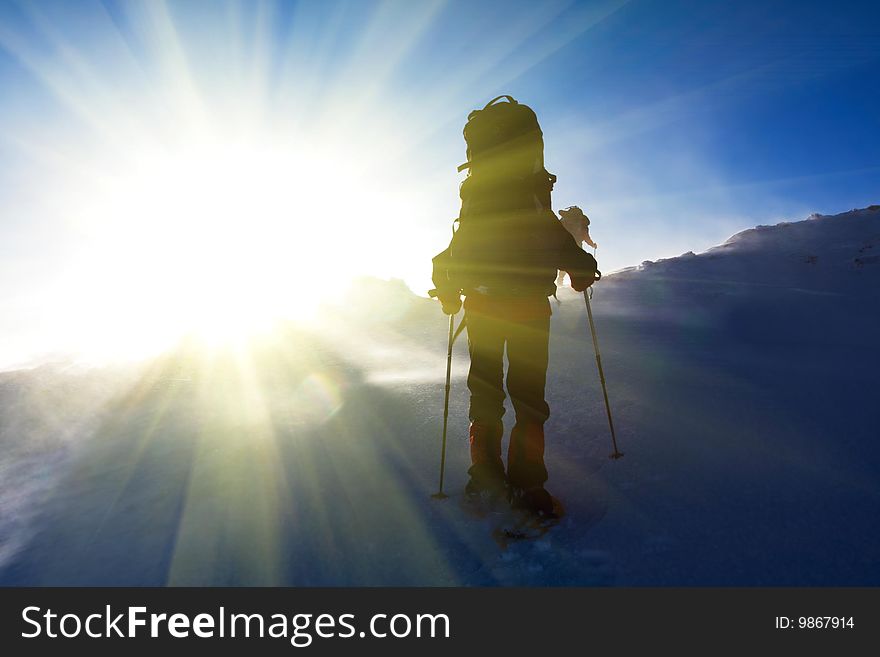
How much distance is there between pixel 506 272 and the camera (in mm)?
4000

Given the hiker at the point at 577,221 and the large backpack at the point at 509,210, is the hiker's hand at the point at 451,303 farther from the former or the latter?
the hiker at the point at 577,221

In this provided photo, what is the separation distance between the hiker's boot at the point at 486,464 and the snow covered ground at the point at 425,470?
0.29m

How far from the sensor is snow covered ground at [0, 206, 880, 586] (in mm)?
2932

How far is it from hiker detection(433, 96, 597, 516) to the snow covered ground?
616 mm

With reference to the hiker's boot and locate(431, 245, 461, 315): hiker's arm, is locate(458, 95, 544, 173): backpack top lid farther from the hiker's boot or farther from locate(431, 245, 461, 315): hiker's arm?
the hiker's boot

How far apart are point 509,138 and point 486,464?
9.87 ft

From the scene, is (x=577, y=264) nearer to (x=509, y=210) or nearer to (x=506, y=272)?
(x=506, y=272)

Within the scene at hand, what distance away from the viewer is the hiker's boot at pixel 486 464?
3779 millimetres

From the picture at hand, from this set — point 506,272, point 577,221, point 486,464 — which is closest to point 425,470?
point 486,464

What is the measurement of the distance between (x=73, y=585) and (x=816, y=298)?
1218cm

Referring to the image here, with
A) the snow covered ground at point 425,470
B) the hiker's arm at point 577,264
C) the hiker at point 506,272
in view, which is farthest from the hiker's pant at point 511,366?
the snow covered ground at point 425,470

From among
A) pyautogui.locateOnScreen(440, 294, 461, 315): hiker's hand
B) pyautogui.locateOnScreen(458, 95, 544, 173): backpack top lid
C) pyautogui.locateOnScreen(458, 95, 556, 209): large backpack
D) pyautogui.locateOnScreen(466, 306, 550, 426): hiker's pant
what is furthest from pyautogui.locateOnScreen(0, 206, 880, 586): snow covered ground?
pyautogui.locateOnScreen(458, 95, 544, 173): backpack top lid

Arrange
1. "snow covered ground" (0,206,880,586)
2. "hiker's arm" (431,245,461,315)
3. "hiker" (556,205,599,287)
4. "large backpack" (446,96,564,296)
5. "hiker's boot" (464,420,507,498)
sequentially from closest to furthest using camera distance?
"snow covered ground" (0,206,880,586)
"hiker's boot" (464,420,507,498)
"large backpack" (446,96,564,296)
"hiker's arm" (431,245,461,315)
"hiker" (556,205,599,287)

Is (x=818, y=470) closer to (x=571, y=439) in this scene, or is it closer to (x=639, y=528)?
(x=639, y=528)
